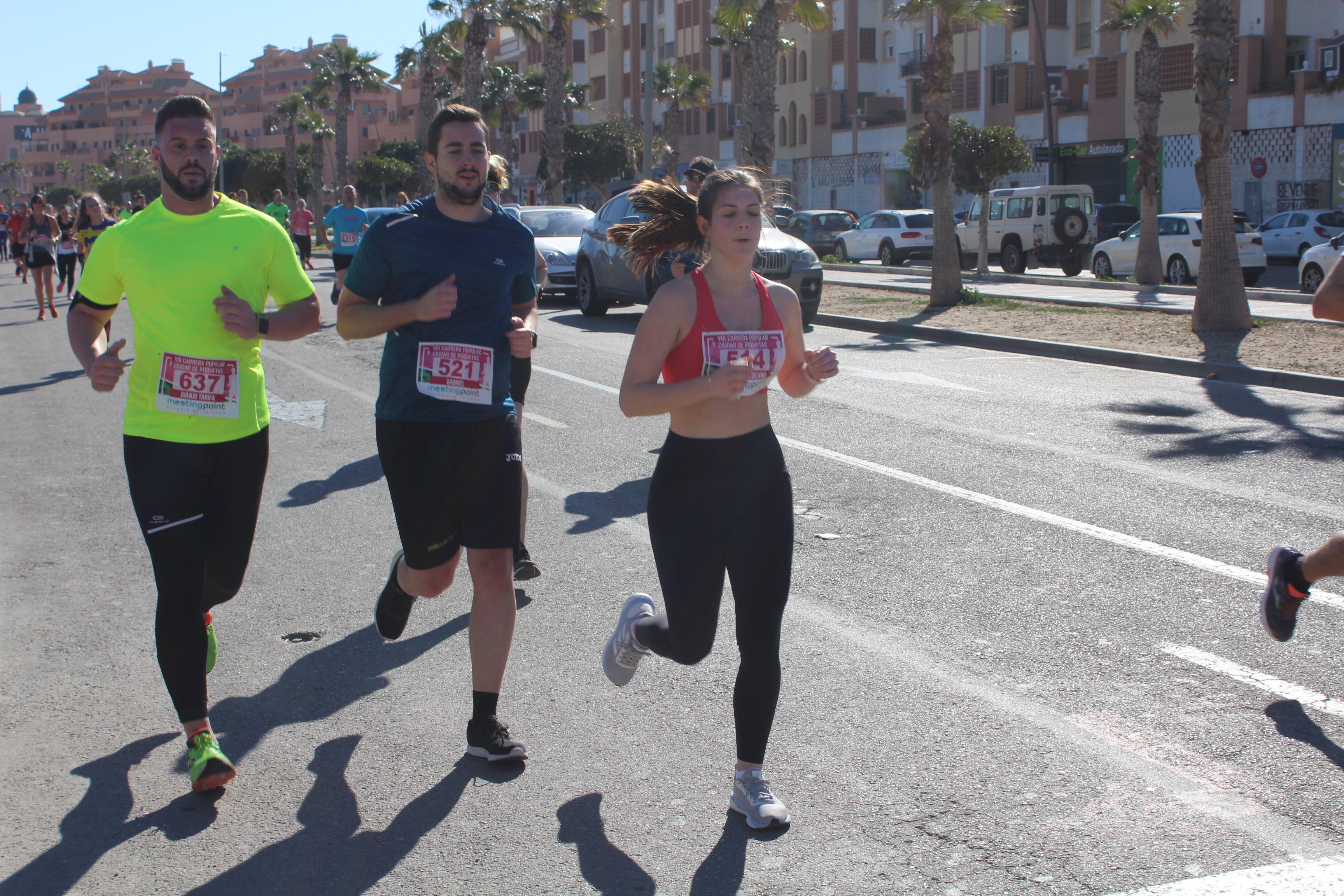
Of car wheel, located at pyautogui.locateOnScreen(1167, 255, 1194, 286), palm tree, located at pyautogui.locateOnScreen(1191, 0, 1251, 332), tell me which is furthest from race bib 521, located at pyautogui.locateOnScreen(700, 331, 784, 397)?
car wheel, located at pyautogui.locateOnScreen(1167, 255, 1194, 286)

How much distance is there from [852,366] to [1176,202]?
32869 mm

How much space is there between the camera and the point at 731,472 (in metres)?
3.48

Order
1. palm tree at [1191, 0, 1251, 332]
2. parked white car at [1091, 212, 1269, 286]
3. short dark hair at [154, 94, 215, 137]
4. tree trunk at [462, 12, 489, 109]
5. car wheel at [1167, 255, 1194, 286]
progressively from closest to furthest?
1. short dark hair at [154, 94, 215, 137]
2. palm tree at [1191, 0, 1251, 332]
3. parked white car at [1091, 212, 1269, 286]
4. car wheel at [1167, 255, 1194, 286]
5. tree trunk at [462, 12, 489, 109]

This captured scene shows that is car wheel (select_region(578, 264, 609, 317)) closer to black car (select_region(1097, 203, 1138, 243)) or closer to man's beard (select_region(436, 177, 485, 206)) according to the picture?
man's beard (select_region(436, 177, 485, 206))

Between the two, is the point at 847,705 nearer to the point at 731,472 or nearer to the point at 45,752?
the point at 731,472

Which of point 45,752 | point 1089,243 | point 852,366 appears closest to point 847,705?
point 45,752

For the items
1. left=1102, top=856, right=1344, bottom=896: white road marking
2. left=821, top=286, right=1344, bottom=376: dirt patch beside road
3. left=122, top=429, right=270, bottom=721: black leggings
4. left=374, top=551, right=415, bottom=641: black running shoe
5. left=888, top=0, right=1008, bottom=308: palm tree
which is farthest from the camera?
left=888, top=0, right=1008, bottom=308: palm tree

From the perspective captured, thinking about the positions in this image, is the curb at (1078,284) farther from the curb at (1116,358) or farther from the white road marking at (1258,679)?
the white road marking at (1258,679)

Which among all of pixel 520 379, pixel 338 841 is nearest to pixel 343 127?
Result: pixel 520 379

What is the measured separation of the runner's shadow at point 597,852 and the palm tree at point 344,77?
205ft

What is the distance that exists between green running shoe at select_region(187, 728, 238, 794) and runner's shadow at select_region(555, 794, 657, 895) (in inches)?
37.2

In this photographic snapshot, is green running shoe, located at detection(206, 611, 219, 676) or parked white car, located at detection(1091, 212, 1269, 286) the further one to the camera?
parked white car, located at detection(1091, 212, 1269, 286)

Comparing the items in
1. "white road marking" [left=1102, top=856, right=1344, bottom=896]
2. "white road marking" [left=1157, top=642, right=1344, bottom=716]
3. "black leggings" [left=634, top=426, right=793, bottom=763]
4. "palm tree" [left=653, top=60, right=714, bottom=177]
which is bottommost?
"white road marking" [left=1102, top=856, right=1344, bottom=896]

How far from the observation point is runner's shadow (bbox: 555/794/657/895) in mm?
3129
